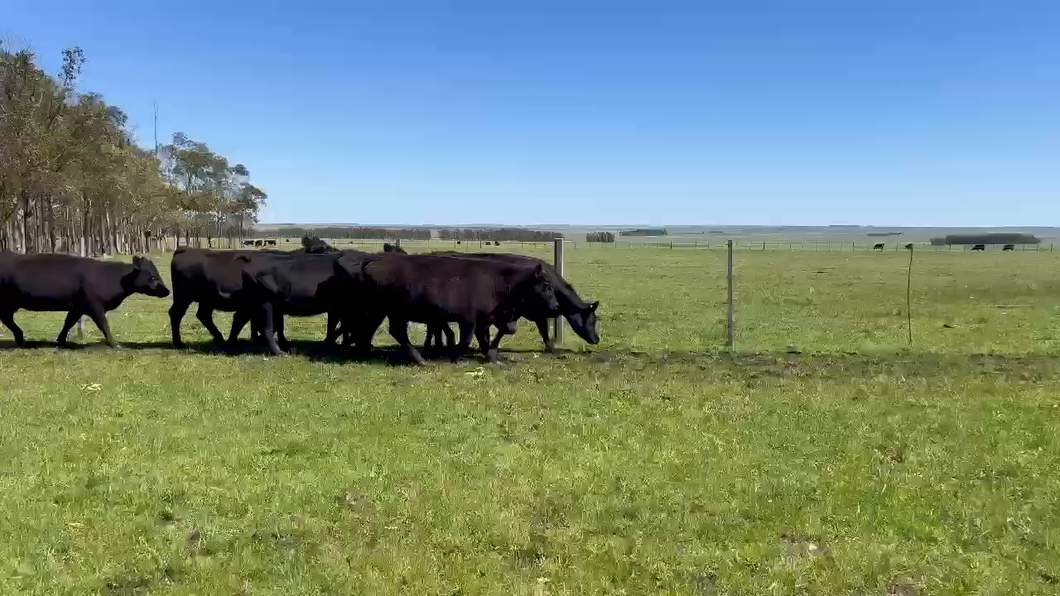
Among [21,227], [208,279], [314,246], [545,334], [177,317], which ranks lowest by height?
[545,334]

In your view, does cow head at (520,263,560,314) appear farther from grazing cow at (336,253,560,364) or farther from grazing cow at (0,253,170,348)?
grazing cow at (0,253,170,348)

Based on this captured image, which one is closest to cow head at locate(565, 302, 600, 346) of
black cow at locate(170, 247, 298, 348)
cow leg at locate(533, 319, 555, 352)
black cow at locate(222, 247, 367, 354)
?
cow leg at locate(533, 319, 555, 352)

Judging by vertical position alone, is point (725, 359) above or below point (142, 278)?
below

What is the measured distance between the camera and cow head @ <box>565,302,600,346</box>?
15.0 metres

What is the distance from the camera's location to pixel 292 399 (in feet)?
31.9

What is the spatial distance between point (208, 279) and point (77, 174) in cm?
3714

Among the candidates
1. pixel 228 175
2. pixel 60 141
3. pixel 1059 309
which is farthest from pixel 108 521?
pixel 228 175

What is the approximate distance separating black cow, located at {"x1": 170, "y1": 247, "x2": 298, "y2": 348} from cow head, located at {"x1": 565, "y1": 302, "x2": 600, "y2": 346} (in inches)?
213

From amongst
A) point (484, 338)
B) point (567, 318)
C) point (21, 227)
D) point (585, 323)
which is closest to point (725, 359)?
point (585, 323)

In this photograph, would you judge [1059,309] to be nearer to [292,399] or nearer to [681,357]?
[681,357]

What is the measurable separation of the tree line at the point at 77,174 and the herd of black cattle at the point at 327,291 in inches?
1084

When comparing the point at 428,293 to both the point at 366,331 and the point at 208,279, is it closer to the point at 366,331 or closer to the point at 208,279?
the point at 366,331

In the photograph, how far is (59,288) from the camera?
45.9 feet

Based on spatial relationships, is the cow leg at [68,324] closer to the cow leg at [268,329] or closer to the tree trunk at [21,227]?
the cow leg at [268,329]
